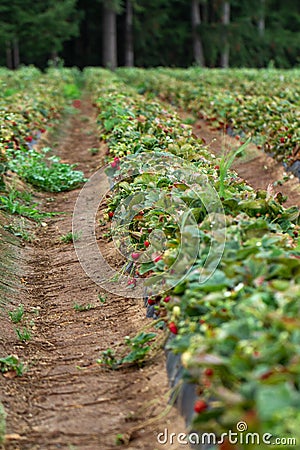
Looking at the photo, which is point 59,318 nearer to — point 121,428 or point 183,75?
point 121,428

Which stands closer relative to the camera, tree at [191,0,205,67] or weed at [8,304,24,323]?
weed at [8,304,24,323]

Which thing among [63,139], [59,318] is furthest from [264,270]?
[63,139]

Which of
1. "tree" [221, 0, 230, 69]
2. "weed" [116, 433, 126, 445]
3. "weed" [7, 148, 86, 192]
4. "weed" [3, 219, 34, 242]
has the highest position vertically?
"tree" [221, 0, 230, 69]

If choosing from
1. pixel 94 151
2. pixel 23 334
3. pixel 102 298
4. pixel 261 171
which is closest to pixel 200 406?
pixel 23 334

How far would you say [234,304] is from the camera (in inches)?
116

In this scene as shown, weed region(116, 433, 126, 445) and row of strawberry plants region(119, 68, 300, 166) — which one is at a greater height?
row of strawberry plants region(119, 68, 300, 166)

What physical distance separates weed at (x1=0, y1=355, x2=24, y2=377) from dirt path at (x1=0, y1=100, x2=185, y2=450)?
2.1 inches

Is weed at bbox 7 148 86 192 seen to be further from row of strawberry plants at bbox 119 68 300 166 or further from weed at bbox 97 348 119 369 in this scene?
weed at bbox 97 348 119 369

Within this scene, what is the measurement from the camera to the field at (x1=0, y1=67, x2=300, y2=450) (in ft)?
8.37

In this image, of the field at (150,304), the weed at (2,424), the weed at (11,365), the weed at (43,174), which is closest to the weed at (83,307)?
the field at (150,304)

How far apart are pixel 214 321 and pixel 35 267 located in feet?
10.7

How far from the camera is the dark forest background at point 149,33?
36.2m

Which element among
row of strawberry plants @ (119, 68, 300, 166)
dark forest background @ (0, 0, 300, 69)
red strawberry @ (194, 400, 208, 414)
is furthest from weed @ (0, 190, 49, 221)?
dark forest background @ (0, 0, 300, 69)

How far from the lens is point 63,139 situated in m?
12.2
